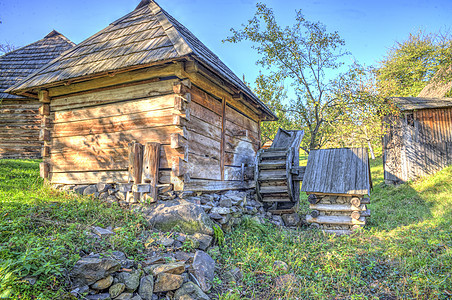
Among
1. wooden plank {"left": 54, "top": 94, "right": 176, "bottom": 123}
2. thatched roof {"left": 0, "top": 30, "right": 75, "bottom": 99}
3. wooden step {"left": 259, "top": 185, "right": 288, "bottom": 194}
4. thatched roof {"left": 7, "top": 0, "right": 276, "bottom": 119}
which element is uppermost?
thatched roof {"left": 0, "top": 30, "right": 75, "bottom": 99}

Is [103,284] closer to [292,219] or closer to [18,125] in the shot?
[292,219]

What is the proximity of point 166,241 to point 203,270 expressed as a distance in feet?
2.58

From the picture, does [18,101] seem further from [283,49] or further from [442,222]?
[442,222]

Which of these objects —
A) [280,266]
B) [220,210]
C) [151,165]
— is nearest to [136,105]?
[151,165]

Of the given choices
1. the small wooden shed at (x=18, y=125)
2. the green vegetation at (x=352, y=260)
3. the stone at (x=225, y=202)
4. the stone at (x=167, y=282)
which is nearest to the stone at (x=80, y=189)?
the stone at (x=225, y=202)

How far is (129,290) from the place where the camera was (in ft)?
10.2

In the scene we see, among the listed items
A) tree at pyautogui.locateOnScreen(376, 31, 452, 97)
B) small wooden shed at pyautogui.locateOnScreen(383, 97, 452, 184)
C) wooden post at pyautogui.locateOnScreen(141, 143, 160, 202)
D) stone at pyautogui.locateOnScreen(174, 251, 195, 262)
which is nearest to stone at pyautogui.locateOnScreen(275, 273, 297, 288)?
stone at pyautogui.locateOnScreen(174, 251, 195, 262)

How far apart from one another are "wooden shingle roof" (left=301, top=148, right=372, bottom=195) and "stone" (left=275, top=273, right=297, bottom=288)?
3357 mm

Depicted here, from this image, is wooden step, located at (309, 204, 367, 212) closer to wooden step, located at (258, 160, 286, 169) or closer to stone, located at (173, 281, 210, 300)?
wooden step, located at (258, 160, 286, 169)

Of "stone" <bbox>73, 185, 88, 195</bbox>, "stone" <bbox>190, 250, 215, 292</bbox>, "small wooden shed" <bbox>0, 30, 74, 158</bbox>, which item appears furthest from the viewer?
"small wooden shed" <bbox>0, 30, 74, 158</bbox>

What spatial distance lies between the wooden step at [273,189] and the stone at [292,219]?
729mm

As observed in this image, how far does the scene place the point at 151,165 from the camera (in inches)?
220

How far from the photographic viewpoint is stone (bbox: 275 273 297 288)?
13.3 feet

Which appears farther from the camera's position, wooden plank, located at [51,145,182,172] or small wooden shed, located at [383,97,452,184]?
small wooden shed, located at [383,97,452,184]
